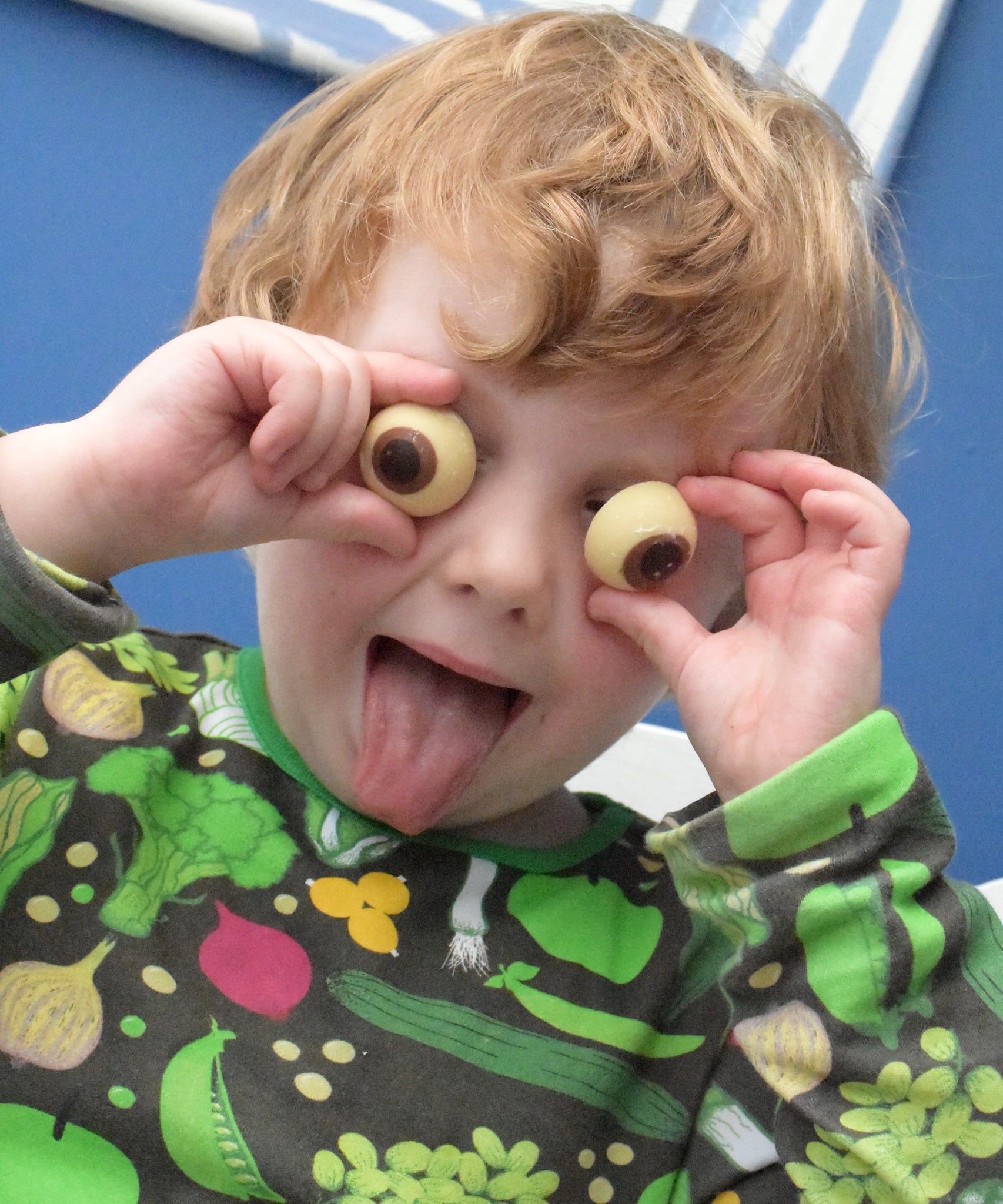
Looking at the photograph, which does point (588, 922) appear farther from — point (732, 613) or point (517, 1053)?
point (732, 613)

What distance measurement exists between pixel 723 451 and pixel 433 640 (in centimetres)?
21

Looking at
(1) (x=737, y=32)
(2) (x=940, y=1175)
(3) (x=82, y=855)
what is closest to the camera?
(2) (x=940, y=1175)

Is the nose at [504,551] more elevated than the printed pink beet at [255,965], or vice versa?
the nose at [504,551]

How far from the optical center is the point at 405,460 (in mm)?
582

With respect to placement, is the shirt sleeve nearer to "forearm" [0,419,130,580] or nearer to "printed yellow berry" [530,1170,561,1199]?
"printed yellow berry" [530,1170,561,1199]

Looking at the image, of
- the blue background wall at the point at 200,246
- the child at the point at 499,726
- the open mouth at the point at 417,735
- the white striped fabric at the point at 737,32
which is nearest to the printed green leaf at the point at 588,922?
the child at the point at 499,726

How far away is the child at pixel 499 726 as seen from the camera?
1.90ft

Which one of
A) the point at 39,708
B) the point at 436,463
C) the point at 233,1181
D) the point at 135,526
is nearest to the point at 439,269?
the point at 436,463

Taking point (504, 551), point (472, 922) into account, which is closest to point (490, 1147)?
point (472, 922)

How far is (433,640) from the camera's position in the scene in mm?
609

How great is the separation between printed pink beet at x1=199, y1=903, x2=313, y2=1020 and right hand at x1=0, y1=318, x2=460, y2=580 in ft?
0.74

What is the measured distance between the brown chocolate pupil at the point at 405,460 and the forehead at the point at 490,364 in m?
0.04

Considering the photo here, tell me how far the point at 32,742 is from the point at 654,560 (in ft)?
1.30

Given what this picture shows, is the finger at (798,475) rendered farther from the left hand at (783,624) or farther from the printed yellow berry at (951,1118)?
the printed yellow berry at (951,1118)
